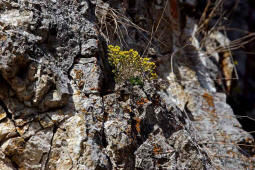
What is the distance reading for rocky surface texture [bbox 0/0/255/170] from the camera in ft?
6.91

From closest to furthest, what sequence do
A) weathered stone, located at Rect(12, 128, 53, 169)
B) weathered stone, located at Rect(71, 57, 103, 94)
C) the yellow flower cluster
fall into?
weathered stone, located at Rect(12, 128, 53, 169), weathered stone, located at Rect(71, 57, 103, 94), the yellow flower cluster

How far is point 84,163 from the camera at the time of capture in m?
2.05

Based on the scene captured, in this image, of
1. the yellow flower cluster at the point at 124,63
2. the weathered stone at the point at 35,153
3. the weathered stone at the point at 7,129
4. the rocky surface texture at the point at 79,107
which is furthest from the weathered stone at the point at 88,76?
the weathered stone at the point at 7,129

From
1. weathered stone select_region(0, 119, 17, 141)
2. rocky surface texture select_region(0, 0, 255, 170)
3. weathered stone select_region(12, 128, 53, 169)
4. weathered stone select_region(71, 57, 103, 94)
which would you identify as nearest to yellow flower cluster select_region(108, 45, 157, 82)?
rocky surface texture select_region(0, 0, 255, 170)

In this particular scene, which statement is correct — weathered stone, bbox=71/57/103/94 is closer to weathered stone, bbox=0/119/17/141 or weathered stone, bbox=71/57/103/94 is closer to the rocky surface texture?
the rocky surface texture

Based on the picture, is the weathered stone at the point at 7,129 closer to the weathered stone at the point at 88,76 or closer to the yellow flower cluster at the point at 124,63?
the weathered stone at the point at 88,76

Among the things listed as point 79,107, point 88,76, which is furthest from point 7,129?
point 88,76

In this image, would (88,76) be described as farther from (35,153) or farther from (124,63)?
(35,153)

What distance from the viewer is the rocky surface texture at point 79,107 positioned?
82.9 inches

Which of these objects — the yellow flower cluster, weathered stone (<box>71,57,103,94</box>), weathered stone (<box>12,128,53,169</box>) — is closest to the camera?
weathered stone (<box>12,128,53,169</box>)

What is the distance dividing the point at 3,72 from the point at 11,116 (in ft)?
1.21

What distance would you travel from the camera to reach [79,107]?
2.31 metres

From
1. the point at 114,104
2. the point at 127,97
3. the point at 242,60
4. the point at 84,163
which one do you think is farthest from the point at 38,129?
the point at 242,60

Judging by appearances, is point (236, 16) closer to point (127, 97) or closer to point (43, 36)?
point (127, 97)
